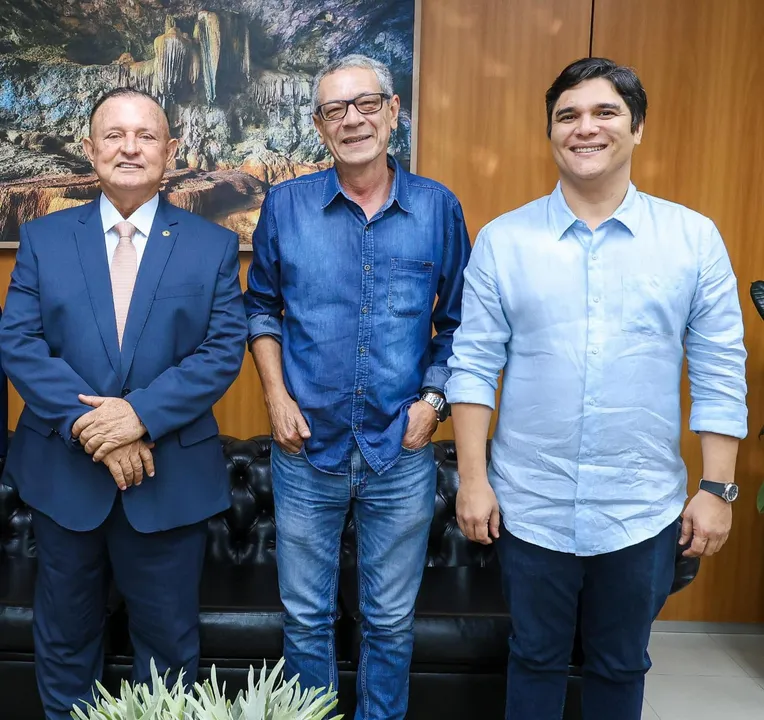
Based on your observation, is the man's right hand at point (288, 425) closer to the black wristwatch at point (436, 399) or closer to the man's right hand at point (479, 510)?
the black wristwatch at point (436, 399)

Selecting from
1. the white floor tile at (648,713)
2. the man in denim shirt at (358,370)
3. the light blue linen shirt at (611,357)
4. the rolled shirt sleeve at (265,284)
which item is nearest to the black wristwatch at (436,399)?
the man in denim shirt at (358,370)

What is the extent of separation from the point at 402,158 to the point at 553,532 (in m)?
1.85

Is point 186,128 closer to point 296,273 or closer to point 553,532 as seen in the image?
point 296,273

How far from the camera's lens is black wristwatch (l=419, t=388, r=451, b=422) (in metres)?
2.05

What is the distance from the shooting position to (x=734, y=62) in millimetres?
3256

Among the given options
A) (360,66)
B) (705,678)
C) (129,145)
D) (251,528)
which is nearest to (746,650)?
(705,678)

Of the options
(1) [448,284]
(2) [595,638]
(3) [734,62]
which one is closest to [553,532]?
(2) [595,638]

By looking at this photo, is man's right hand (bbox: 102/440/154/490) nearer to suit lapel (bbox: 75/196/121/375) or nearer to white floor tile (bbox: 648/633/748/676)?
suit lapel (bbox: 75/196/121/375)

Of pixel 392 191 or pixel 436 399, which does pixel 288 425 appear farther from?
pixel 392 191

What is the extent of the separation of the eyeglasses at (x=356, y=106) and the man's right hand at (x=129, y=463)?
35.3 inches

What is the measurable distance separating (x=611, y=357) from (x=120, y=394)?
1.12 m

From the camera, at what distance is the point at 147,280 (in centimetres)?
195

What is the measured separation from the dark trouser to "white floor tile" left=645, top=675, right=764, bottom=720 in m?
1.69

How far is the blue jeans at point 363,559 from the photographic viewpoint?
2025mm
